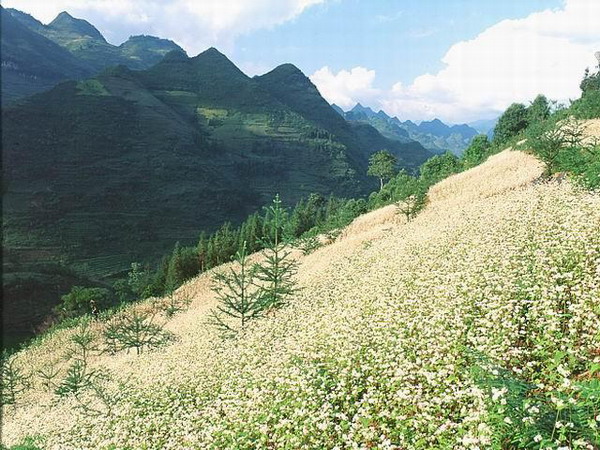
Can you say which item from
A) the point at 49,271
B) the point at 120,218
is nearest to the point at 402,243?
the point at 49,271

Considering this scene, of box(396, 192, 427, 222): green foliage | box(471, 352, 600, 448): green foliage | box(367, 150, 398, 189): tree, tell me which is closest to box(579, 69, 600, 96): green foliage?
box(367, 150, 398, 189): tree

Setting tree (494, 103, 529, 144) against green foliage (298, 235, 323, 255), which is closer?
green foliage (298, 235, 323, 255)

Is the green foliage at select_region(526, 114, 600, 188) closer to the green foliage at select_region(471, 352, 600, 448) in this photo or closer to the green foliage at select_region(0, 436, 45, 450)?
the green foliage at select_region(471, 352, 600, 448)

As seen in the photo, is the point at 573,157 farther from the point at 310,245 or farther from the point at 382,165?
the point at 382,165

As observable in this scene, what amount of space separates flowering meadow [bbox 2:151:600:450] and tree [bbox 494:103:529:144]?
199ft

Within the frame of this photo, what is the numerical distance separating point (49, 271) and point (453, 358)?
136 metres

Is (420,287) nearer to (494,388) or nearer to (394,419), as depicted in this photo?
(394,419)

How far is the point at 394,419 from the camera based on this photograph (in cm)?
696

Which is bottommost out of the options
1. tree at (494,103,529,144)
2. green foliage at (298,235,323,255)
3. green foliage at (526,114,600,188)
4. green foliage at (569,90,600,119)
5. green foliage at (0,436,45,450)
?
green foliage at (0,436,45,450)

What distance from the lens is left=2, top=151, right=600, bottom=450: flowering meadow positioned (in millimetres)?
5941

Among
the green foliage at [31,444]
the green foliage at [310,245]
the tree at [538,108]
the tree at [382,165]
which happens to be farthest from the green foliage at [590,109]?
the tree at [382,165]

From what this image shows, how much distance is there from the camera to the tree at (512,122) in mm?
69938

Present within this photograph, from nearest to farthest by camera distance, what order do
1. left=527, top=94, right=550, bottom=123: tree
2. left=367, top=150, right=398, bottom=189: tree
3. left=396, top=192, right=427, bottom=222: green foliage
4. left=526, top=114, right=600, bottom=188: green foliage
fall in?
left=526, top=114, right=600, bottom=188: green foliage, left=396, top=192, right=427, bottom=222: green foliage, left=527, top=94, right=550, bottom=123: tree, left=367, top=150, right=398, bottom=189: tree

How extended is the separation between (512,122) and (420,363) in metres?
75.3
